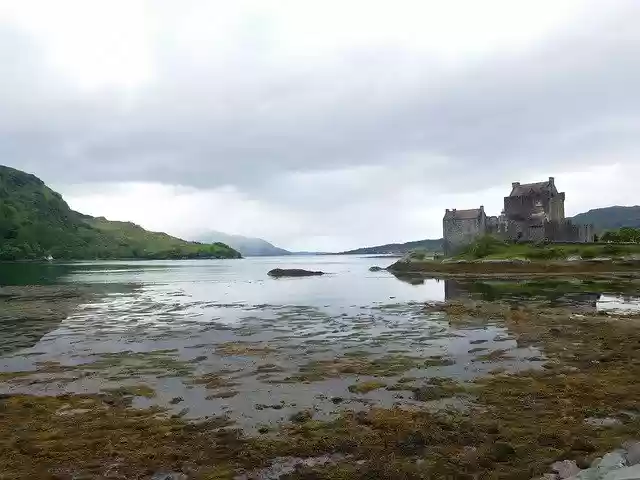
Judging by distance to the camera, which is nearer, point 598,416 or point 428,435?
point 428,435

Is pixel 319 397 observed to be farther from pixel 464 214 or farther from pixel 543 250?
pixel 464 214

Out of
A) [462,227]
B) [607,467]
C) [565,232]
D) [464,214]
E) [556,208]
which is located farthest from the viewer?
[464,214]

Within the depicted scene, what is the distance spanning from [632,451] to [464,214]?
131975 mm

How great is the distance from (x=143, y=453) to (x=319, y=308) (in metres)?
35.3

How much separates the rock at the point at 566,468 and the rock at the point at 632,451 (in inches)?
41.1

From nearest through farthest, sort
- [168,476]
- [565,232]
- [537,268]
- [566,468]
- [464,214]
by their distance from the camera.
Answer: [566,468]
[168,476]
[537,268]
[565,232]
[464,214]

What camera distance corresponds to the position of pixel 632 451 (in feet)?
34.1

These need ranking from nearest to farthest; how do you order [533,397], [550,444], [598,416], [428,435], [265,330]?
[550,444], [428,435], [598,416], [533,397], [265,330]

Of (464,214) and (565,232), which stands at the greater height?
(464,214)

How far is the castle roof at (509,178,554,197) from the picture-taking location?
395ft

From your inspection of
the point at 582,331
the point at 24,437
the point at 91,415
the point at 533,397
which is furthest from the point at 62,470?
the point at 582,331

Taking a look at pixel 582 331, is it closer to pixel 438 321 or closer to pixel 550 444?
pixel 438 321

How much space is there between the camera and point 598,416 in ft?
44.7

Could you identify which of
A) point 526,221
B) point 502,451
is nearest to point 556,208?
point 526,221
